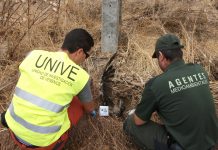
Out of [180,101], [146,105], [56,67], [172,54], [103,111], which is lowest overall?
[103,111]

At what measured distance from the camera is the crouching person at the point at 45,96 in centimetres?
257

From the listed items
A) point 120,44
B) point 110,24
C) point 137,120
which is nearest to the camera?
point 137,120

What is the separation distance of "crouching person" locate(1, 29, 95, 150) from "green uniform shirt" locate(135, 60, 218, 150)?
0.56 m

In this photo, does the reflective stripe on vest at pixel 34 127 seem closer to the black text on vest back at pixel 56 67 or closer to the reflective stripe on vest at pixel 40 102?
the reflective stripe on vest at pixel 40 102

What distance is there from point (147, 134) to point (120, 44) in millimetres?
1476

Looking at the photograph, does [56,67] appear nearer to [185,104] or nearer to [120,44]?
[185,104]

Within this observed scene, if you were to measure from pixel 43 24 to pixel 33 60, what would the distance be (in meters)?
2.17

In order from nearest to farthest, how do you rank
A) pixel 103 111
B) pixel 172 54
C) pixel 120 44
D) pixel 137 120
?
pixel 172 54, pixel 137 120, pixel 103 111, pixel 120 44

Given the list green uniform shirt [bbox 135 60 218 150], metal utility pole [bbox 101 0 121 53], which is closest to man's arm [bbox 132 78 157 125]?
green uniform shirt [bbox 135 60 218 150]

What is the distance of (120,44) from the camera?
4.16m

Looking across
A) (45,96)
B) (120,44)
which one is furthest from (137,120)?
(120,44)

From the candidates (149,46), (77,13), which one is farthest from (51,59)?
(77,13)

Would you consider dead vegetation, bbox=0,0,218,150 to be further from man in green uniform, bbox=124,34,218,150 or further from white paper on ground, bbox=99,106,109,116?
man in green uniform, bbox=124,34,218,150

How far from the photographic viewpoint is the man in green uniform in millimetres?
2592
